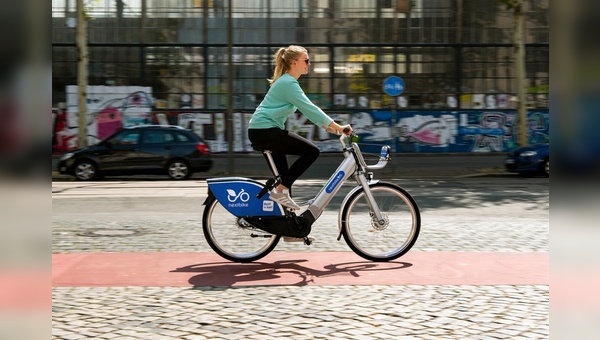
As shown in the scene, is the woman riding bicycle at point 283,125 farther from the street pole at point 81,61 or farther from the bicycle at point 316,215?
the street pole at point 81,61

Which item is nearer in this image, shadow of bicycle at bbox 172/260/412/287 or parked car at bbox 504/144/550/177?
shadow of bicycle at bbox 172/260/412/287

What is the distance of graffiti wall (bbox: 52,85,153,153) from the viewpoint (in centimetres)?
3091

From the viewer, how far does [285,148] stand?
6340mm

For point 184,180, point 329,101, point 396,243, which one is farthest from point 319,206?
point 329,101

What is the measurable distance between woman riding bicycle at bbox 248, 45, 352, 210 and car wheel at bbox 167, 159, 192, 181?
49.3 feet

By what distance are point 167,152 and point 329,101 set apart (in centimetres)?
1141

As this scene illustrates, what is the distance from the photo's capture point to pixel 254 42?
31.5 meters

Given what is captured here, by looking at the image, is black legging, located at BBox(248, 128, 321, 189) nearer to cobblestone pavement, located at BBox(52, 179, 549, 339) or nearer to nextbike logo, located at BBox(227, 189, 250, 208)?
nextbike logo, located at BBox(227, 189, 250, 208)

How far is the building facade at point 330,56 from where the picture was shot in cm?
3111

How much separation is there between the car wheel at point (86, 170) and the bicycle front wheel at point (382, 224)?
621 inches

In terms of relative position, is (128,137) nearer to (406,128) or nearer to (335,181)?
(406,128)

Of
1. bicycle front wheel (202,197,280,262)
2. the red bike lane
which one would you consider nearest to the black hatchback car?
the red bike lane
